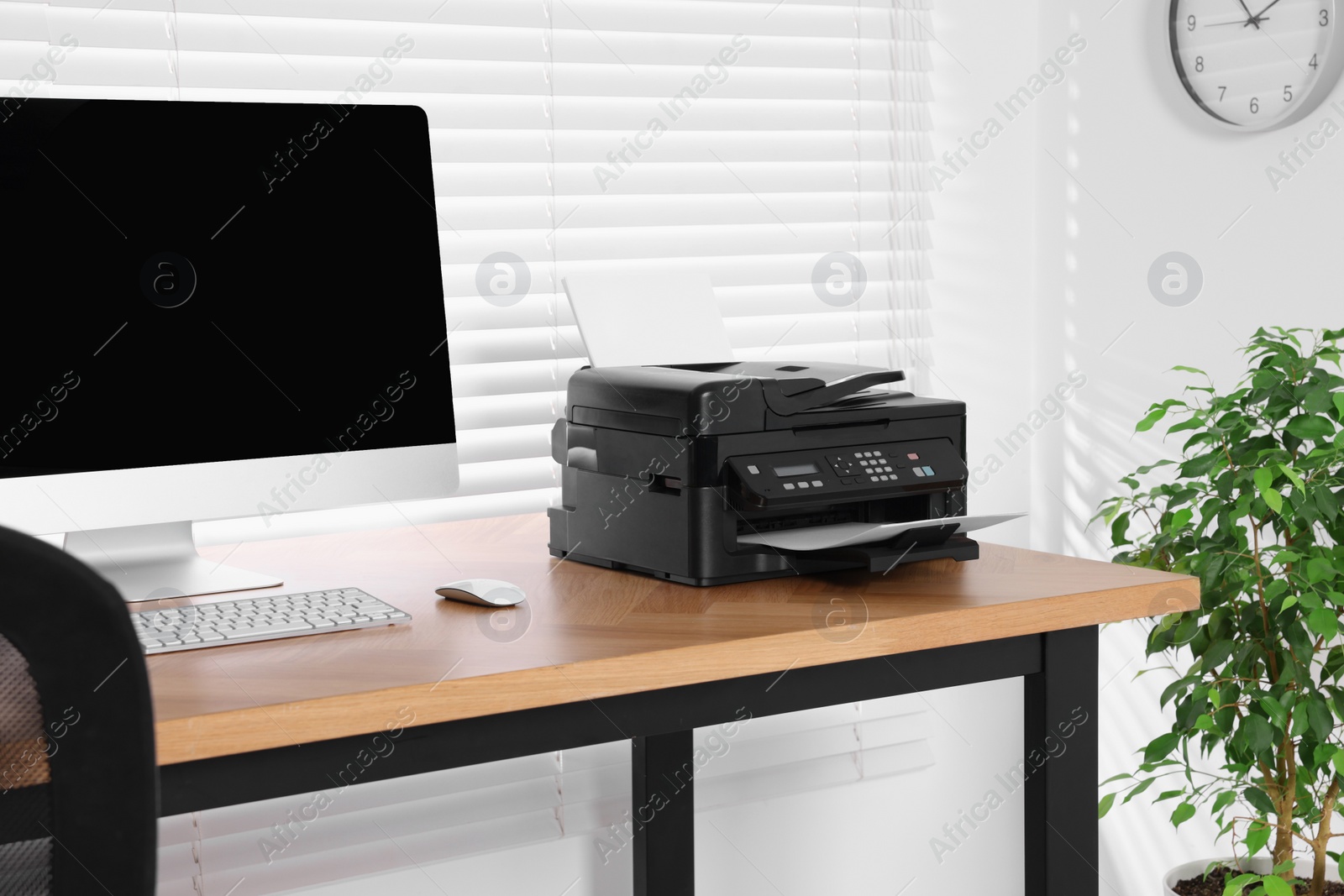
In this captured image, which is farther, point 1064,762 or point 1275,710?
point 1275,710

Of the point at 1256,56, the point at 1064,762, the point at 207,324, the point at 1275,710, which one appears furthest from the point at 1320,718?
the point at 207,324

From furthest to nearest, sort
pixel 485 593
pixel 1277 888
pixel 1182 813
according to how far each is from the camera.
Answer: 1. pixel 1182 813
2. pixel 1277 888
3. pixel 485 593

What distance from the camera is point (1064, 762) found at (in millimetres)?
1512

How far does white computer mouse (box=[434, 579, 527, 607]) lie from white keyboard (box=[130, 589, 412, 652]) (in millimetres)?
82

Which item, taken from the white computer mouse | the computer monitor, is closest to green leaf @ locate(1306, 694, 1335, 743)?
the white computer mouse

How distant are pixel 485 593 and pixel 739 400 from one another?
15.1 inches

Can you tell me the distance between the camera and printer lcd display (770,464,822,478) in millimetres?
1518

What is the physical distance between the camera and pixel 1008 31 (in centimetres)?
256

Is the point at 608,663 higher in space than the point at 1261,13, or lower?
lower

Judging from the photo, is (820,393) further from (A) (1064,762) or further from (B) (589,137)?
(B) (589,137)

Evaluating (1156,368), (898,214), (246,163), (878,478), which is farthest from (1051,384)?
(246,163)

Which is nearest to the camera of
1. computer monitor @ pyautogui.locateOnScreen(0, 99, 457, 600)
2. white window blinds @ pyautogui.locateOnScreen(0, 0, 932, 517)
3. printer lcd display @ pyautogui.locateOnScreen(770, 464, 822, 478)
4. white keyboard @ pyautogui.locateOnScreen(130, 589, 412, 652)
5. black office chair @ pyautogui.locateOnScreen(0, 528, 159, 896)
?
black office chair @ pyautogui.locateOnScreen(0, 528, 159, 896)

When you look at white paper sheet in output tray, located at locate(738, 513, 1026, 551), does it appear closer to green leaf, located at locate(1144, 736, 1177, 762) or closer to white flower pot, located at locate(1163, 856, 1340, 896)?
green leaf, located at locate(1144, 736, 1177, 762)

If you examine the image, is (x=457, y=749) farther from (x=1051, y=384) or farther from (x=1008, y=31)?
(x=1008, y=31)
